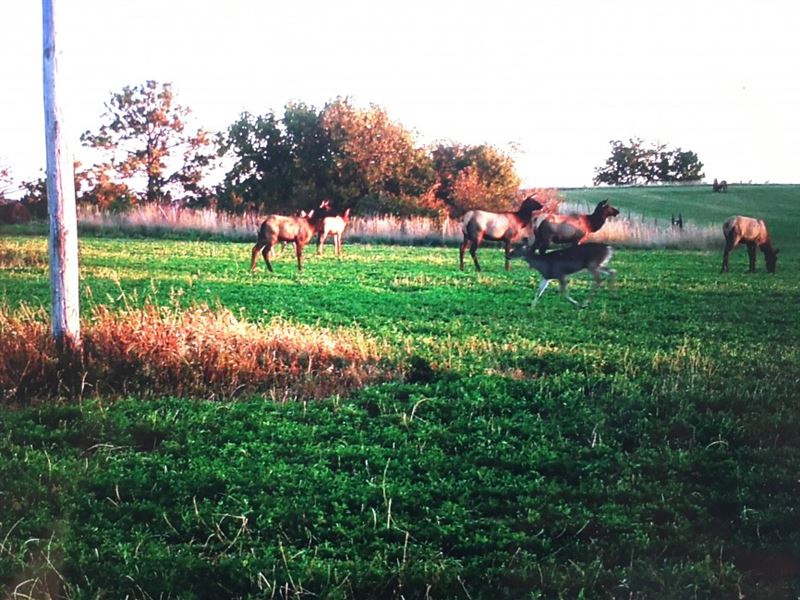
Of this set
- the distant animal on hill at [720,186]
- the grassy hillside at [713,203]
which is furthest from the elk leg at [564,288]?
the distant animal on hill at [720,186]

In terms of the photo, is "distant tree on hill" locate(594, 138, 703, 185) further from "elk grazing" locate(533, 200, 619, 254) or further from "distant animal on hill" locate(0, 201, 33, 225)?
"distant animal on hill" locate(0, 201, 33, 225)

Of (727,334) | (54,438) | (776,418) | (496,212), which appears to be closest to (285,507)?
(54,438)

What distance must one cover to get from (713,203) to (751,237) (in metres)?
0.24

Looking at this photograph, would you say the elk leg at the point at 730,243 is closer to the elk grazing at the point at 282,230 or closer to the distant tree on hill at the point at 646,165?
the distant tree on hill at the point at 646,165

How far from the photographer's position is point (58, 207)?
136 inches

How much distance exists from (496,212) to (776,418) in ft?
13.6

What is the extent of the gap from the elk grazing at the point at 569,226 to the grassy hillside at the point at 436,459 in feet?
1.41

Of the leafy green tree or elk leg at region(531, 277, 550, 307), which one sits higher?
the leafy green tree

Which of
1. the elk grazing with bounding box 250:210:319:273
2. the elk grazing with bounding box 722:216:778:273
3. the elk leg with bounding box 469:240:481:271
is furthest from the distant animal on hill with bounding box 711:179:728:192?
the elk grazing with bounding box 250:210:319:273

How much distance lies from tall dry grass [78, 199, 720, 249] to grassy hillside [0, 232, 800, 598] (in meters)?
0.15

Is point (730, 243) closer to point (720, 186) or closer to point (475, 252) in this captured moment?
point (720, 186)

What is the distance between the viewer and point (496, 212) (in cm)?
653

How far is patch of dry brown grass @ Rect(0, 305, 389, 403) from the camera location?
3.39m

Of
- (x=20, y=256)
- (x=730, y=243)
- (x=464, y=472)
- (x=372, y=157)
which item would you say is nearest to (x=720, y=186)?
(x=730, y=243)
